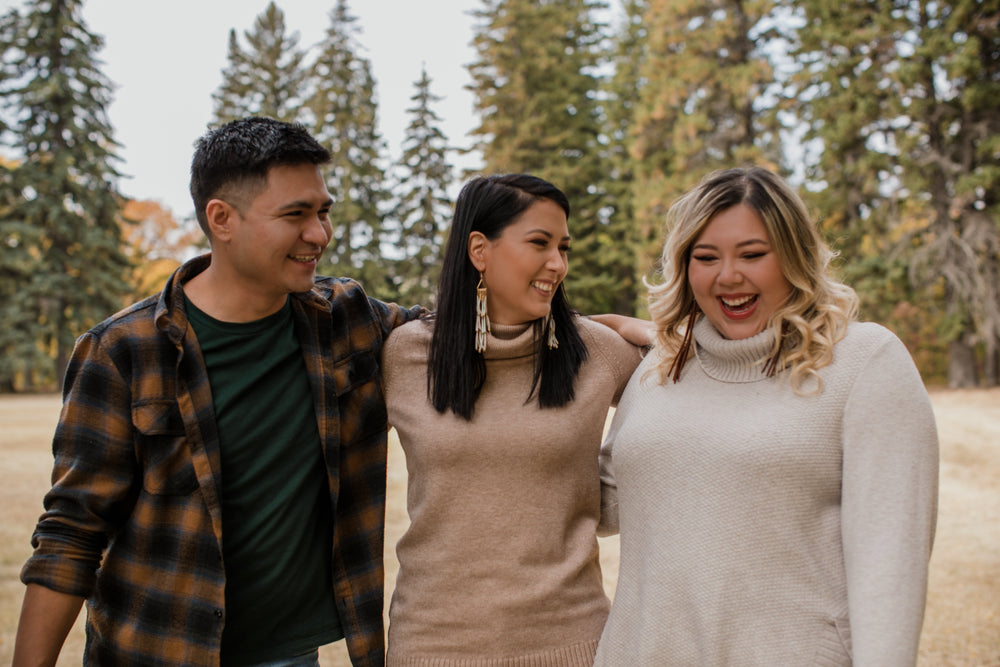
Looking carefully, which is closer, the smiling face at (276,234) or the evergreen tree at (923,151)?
the smiling face at (276,234)

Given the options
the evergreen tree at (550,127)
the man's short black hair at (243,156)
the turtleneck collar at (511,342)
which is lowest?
the turtleneck collar at (511,342)

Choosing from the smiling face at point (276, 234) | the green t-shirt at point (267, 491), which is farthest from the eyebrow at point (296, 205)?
the green t-shirt at point (267, 491)

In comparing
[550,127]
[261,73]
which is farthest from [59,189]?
[550,127]

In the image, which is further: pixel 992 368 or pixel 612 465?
pixel 992 368

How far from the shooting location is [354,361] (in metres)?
2.71

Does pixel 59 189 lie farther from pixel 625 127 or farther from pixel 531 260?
pixel 531 260

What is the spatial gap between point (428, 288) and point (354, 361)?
2458 cm

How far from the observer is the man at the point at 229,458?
86.9 inches

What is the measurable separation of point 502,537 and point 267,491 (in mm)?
764

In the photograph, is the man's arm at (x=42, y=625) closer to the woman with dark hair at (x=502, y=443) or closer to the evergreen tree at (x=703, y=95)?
the woman with dark hair at (x=502, y=443)

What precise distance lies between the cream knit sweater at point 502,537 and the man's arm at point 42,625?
98 cm

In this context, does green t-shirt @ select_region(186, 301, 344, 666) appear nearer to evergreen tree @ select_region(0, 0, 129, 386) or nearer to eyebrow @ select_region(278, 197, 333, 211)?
eyebrow @ select_region(278, 197, 333, 211)

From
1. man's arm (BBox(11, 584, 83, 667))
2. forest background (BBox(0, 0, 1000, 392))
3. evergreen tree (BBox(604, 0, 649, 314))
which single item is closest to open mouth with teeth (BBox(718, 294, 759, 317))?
man's arm (BBox(11, 584, 83, 667))

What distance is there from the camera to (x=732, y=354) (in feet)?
7.40
